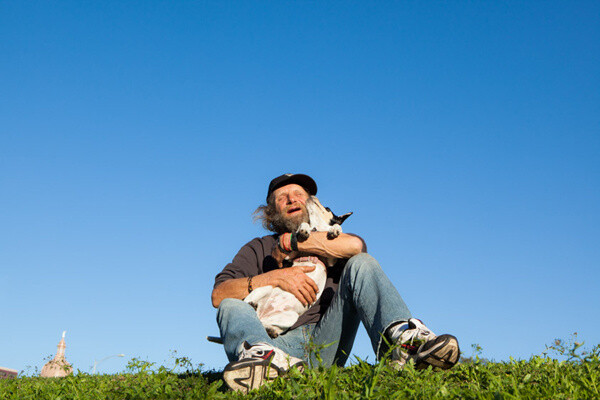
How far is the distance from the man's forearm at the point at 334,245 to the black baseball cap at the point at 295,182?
70.5 inches

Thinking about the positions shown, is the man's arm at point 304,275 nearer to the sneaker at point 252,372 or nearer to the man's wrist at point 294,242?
the man's wrist at point 294,242

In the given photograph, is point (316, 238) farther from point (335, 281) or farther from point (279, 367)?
point (279, 367)

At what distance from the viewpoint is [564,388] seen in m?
3.05

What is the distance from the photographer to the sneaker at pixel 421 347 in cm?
355

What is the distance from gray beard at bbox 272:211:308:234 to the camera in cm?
663

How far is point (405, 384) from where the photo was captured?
328 cm

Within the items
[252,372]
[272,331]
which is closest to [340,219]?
[272,331]

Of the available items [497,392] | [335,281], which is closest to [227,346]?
[335,281]

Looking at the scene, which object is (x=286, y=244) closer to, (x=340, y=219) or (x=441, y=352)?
(x=340, y=219)

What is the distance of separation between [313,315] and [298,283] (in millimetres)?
430

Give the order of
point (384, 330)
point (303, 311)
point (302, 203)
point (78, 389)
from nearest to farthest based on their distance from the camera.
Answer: point (384, 330) < point (78, 389) < point (303, 311) < point (302, 203)

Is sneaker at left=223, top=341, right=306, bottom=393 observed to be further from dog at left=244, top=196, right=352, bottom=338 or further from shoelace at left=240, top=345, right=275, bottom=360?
dog at left=244, top=196, right=352, bottom=338

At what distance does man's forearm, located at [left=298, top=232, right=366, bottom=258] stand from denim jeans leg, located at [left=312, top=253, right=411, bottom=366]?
1.65 feet

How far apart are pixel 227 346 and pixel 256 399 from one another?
46.8 inches
